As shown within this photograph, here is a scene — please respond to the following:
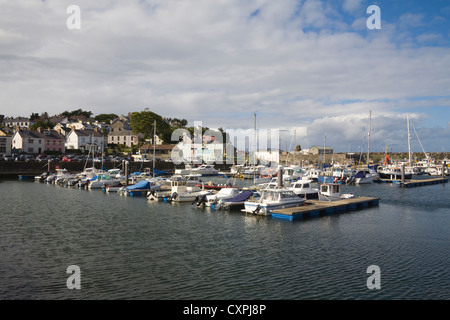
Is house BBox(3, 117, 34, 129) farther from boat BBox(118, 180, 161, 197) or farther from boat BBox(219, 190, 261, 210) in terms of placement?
boat BBox(219, 190, 261, 210)

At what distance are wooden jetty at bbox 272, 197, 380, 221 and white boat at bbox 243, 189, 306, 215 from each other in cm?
86

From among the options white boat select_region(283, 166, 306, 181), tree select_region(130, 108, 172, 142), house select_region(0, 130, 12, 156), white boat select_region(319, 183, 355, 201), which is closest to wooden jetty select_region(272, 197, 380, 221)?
white boat select_region(319, 183, 355, 201)

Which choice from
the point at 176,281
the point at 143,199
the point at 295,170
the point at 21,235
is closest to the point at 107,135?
the point at 295,170

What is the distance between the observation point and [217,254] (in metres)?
22.5

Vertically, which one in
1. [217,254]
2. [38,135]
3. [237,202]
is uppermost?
[38,135]

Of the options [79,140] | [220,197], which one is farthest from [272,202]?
[79,140]

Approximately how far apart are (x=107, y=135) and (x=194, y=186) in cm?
11531

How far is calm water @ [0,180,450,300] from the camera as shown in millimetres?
16891

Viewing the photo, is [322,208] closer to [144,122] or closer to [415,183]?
[415,183]

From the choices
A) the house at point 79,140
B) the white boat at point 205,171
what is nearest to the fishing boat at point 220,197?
the white boat at point 205,171

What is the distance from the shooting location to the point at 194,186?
50469mm

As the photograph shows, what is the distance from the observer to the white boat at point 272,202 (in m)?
35.2

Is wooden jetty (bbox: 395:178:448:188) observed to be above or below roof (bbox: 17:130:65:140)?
below

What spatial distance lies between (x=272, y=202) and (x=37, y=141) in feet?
A: 322
